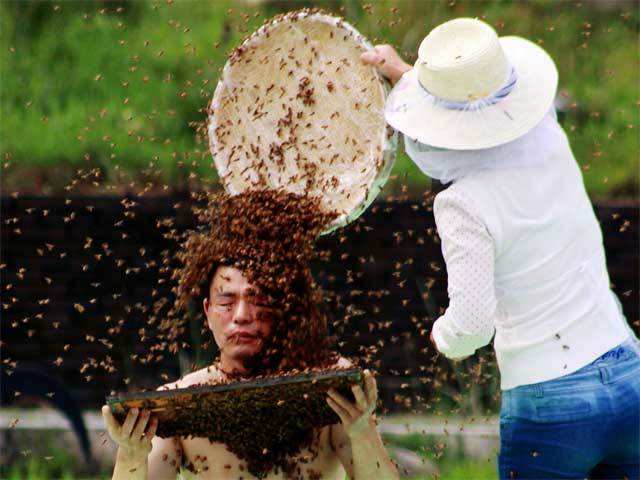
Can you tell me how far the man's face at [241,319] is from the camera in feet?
13.8

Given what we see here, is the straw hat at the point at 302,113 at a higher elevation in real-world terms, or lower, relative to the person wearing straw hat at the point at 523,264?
higher

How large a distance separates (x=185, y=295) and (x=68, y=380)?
323 cm

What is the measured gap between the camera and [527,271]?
420cm

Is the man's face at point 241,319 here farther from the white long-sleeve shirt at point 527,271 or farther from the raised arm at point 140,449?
the white long-sleeve shirt at point 527,271

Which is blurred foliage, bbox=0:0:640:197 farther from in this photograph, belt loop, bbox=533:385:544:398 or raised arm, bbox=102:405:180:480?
belt loop, bbox=533:385:544:398

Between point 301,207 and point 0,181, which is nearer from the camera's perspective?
point 301,207

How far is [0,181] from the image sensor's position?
785cm

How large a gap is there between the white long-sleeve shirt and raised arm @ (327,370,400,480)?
34 cm

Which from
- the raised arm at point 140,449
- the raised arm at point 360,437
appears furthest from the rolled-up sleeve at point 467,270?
the raised arm at point 140,449

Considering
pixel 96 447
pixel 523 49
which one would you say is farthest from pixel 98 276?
pixel 523 49

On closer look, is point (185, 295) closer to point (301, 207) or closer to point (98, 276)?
point (301, 207)

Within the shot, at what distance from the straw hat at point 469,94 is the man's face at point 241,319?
657mm

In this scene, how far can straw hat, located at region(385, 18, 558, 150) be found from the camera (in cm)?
418

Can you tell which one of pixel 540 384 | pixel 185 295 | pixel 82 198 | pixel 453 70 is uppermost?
pixel 82 198
